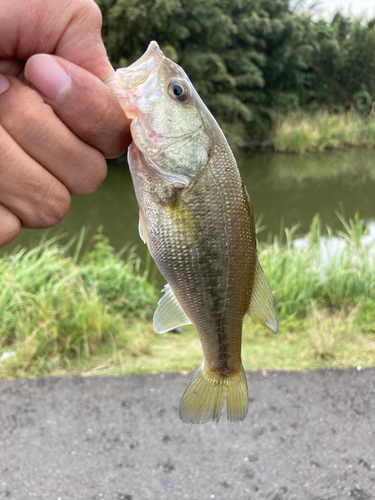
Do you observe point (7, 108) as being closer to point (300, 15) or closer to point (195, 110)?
point (195, 110)

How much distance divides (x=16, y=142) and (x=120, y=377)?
2.28m

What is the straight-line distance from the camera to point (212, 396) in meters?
1.53

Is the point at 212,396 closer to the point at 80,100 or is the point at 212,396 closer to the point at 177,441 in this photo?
the point at 80,100

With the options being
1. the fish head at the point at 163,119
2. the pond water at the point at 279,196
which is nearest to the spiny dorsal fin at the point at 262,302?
the fish head at the point at 163,119

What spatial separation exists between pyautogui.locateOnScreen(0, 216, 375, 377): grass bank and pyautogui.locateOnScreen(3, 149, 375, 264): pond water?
282cm

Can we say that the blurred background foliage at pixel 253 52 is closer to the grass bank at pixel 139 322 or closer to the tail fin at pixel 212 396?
the grass bank at pixel 139 322

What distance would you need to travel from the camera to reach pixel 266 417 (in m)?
2.77

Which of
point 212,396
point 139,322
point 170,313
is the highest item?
point 170,313

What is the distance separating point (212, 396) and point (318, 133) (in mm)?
18079

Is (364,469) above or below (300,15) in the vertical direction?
above

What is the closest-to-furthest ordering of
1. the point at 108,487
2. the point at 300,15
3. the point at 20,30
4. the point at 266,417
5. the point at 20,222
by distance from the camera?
1. the point at 20,30
2. the point at 20,222
3. the point at 108,487
4. the point at 266,417
5. the point at 300,15

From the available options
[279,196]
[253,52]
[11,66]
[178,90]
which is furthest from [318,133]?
[11,66]

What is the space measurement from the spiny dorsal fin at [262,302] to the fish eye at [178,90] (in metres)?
A: 0.63

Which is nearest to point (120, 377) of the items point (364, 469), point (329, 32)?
point (364, 469)
